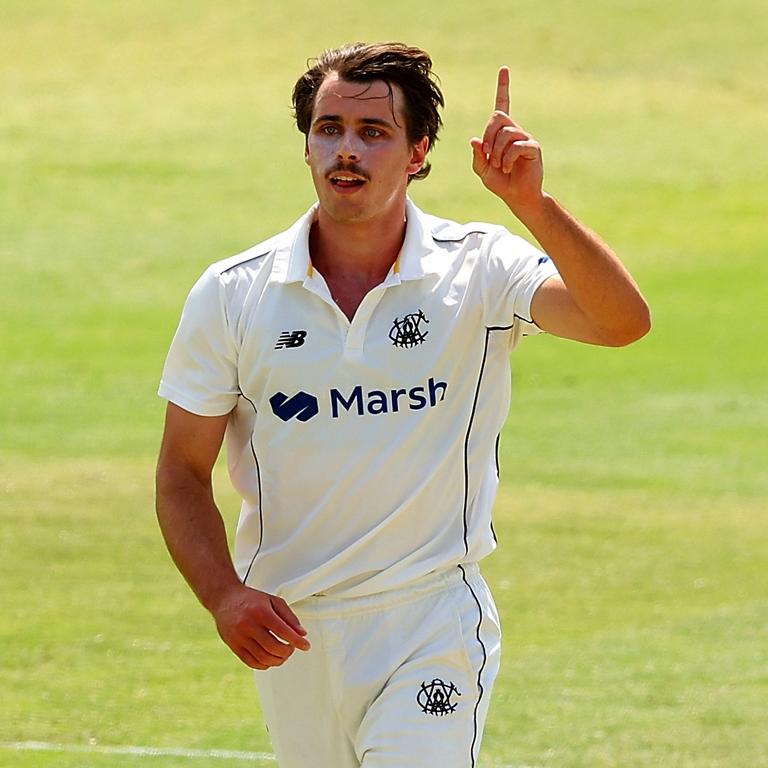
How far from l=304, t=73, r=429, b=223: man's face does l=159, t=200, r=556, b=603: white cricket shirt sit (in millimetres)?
149

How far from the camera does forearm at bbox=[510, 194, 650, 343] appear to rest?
4.76 m

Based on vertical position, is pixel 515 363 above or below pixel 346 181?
below

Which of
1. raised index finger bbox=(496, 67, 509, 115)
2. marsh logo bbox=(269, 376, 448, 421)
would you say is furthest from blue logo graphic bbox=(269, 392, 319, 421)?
raised index finger bbox=(496, 67, 509, 115)

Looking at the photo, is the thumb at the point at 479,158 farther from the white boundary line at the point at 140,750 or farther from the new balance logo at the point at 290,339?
the white boundary line at the point at 140,750

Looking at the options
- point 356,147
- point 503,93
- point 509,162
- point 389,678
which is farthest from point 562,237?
point 389,678

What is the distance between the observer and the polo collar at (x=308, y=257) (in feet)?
16.3

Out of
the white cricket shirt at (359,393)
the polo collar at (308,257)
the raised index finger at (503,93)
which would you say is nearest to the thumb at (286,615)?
the white cricket shirt at (359,393)

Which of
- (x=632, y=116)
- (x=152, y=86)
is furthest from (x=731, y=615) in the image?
(x=152, y=86)

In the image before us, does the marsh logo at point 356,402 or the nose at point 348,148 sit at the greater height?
the nose at point 348,148

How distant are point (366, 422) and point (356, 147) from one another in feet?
2.21

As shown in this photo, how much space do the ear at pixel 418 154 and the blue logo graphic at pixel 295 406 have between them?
668mm

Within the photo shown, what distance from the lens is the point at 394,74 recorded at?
198 inches

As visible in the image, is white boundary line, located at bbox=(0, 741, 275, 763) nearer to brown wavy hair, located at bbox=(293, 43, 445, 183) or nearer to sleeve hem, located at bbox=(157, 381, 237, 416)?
sleeve hem, located at bbox=(157, 381, 237, 416)

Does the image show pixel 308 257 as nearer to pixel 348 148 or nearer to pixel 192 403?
pixel 348 148
